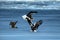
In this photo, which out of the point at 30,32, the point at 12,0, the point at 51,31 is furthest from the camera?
the point at 12,0

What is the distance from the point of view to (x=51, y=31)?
10914mm

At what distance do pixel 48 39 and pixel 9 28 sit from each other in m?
2.13

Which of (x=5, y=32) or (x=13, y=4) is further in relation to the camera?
(x=13, y=4)

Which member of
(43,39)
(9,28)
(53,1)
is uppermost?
(43,39)

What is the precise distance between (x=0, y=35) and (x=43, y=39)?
4.14 feet

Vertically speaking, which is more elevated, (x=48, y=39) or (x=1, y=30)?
(x=48, y=39)

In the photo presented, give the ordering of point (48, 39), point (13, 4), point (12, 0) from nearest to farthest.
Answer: point (48, 39), point (13, 4), point (12, 0)

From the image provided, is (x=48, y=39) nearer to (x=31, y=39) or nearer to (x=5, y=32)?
(x=31, y=39)

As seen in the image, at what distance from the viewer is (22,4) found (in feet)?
97.3

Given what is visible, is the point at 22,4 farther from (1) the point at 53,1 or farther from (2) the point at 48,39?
(2) the point at 48,39

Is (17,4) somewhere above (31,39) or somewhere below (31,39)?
below

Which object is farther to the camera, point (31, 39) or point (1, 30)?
point (1, 30)

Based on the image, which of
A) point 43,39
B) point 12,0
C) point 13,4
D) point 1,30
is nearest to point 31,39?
point 43,39

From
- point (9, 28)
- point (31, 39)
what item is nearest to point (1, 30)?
point (9, 28)
